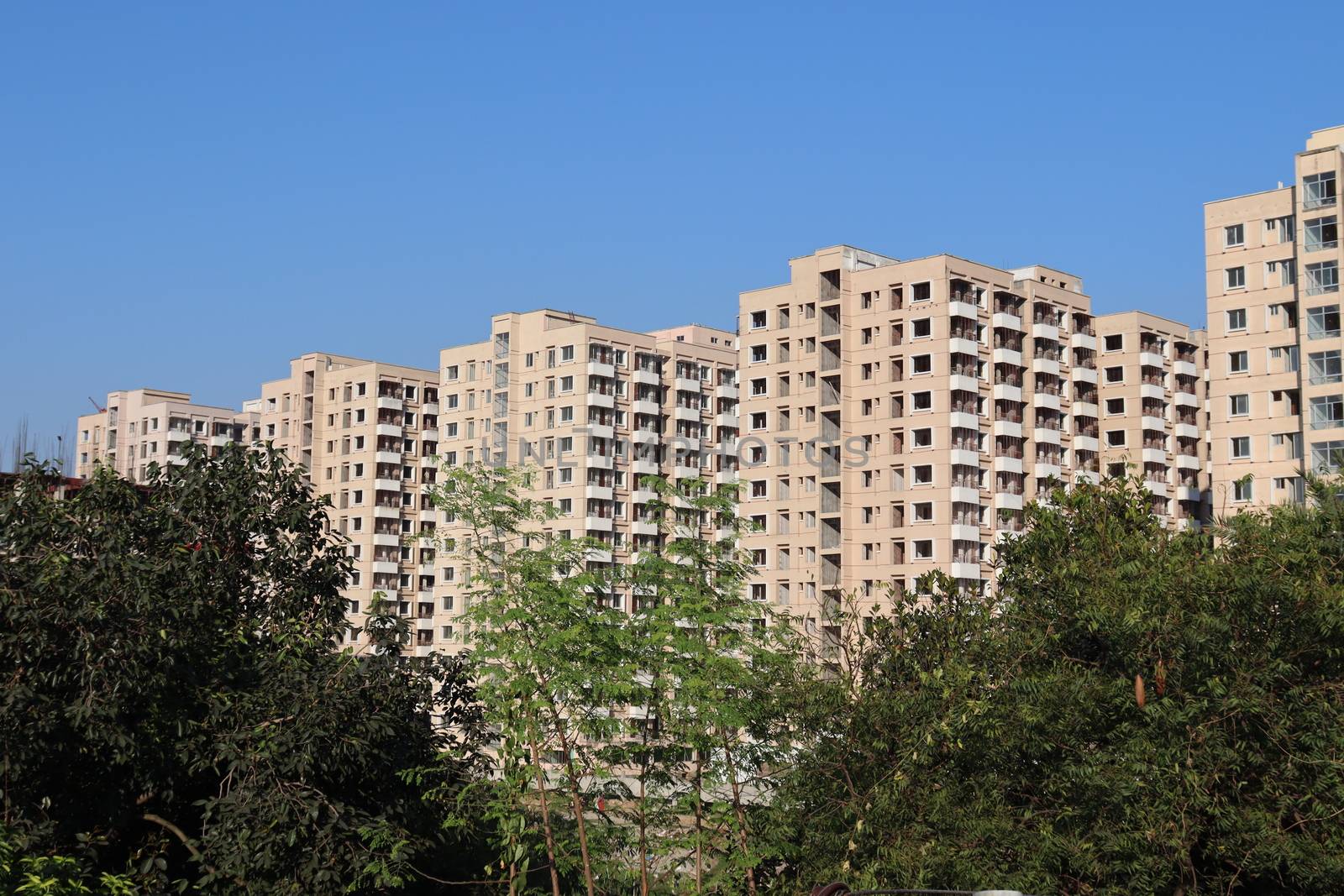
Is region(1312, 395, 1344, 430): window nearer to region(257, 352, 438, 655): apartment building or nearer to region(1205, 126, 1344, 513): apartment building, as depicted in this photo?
region(1205, 126, 1344, 513): apartment building

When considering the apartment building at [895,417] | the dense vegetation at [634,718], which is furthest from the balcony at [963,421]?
the dense vegetation at [634,718]

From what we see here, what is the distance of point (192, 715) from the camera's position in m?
24.0

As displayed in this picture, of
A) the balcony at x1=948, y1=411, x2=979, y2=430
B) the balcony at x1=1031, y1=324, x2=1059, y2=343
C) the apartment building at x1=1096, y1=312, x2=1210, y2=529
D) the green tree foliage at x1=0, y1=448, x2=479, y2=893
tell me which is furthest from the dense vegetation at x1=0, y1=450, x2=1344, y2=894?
the apartment building at x1=1096, y1=312, x2=1210, y2=529

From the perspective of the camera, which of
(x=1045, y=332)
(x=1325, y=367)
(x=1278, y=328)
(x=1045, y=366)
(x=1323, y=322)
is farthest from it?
(x=1045, y=332)

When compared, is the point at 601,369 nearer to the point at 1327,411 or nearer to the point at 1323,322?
the point at 1323,322

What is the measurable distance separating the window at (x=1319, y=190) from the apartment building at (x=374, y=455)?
69.3 metres

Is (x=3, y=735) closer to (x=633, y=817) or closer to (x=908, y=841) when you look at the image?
(x=633, y=817)

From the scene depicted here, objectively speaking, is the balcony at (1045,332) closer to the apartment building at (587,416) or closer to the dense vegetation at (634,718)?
the apartment building at (587,416)

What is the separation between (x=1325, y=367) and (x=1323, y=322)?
2146 mm

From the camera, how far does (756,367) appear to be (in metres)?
97.3

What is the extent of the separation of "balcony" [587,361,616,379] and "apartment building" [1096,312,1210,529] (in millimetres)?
32617

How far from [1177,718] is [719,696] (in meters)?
7.57

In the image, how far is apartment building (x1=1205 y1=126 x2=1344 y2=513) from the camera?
70.1m

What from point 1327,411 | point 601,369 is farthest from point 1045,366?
point 601,369
